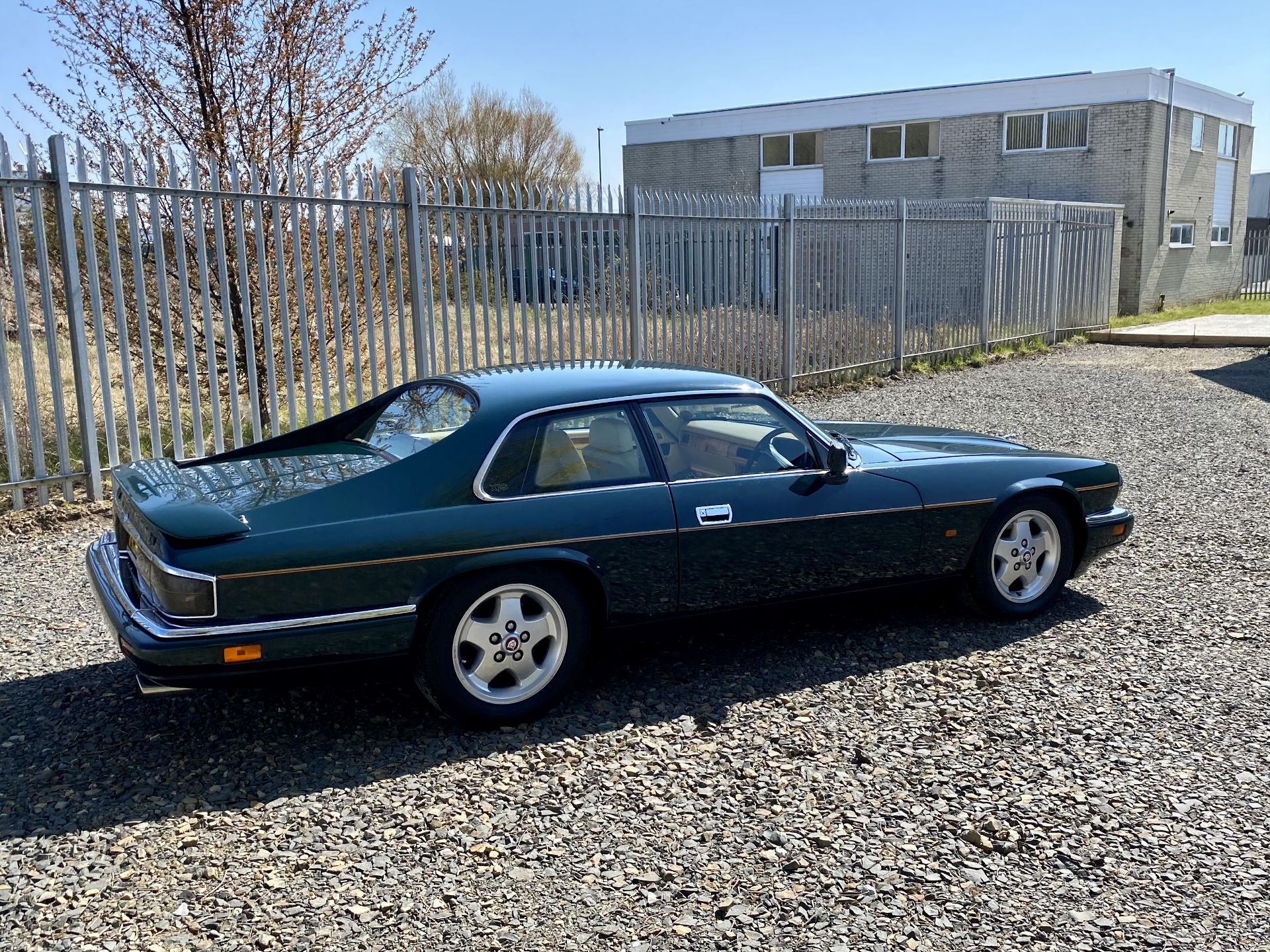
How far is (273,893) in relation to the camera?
2918 mm

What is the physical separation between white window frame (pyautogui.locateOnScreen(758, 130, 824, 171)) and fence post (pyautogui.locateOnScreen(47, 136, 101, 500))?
95.1 ft

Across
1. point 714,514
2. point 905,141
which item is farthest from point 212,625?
point 905,141

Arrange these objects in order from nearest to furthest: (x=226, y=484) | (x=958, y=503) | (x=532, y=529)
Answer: (x=532, y=529)
(x=226, y=484)
(x=958, y=503)

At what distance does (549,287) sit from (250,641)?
21.4ft

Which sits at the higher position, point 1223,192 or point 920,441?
point 1223,192

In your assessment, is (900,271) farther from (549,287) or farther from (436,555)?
(436,555)

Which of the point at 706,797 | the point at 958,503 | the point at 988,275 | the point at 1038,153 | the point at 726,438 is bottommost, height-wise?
the point at 706,797

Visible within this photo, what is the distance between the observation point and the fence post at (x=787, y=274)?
12.5m

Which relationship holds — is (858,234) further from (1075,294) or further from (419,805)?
(419,805)

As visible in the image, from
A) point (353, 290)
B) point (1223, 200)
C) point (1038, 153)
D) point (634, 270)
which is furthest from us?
point (1223, 200)

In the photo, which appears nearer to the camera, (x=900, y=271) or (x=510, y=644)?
(x=510, y=644)

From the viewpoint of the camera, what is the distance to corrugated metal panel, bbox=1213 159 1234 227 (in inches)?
1277

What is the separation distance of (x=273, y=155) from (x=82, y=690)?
7177mm

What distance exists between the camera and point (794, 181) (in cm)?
Answer: 3372
